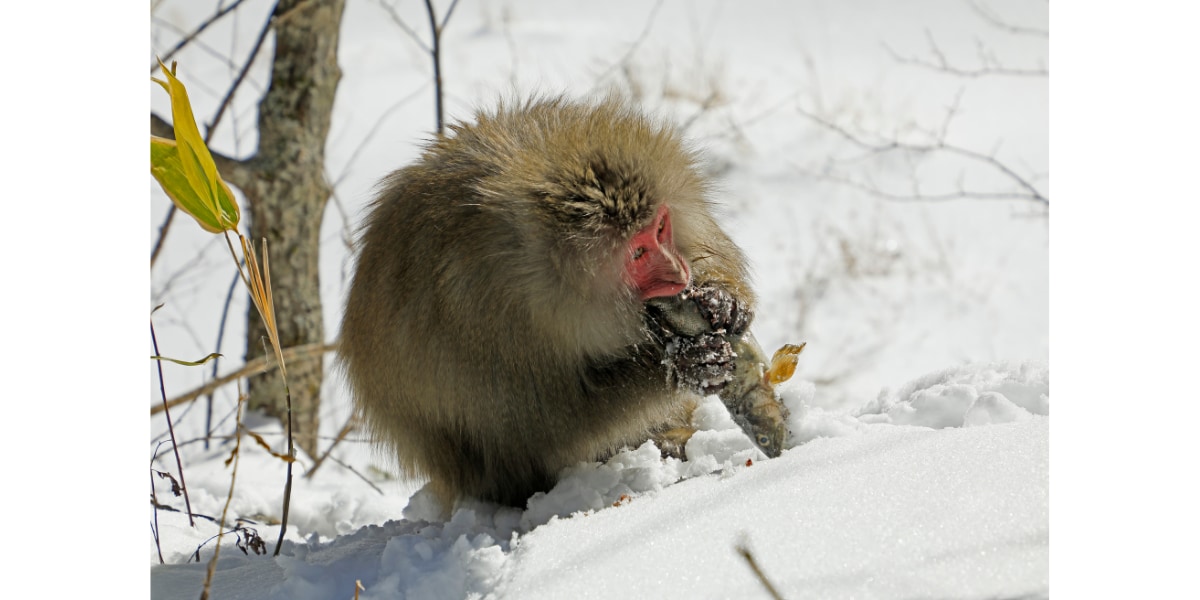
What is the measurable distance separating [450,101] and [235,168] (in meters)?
0.70

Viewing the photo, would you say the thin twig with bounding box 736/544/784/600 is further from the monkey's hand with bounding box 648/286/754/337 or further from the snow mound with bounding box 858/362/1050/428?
the snow mound with bounding box 858/362/1050/428

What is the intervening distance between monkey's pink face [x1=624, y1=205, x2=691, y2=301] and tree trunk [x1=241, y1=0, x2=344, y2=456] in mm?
1353

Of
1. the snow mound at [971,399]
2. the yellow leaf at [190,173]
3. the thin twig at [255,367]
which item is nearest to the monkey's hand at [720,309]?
the snow mound at [971,399]

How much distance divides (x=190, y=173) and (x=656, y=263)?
678mm

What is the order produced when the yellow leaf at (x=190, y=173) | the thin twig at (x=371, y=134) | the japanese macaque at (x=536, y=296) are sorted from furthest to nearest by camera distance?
the thin twig at (x=371, y=134)
the japanese macaque at (x=536, y=296)
the yellow leaf at (x=190, y=173)

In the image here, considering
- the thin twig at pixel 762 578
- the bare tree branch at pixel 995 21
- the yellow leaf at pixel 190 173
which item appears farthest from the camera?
the bare tree branch at pixel 995 21

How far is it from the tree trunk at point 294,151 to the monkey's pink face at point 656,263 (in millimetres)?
1353

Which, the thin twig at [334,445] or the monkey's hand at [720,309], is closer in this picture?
the monkey's hand at [720,309]

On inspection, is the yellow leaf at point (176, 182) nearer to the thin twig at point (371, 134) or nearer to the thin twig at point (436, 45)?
the thin twig at point (436, 45)

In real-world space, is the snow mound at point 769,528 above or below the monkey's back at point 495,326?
below

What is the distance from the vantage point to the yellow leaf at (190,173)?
1334 millimetres

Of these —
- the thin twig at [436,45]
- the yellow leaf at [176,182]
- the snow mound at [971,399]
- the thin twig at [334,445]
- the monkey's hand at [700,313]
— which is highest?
the thin twig at [436,45]

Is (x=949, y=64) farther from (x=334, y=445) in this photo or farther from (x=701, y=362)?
(x=334, y=445)

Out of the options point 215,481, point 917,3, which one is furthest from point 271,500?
point 917,3
